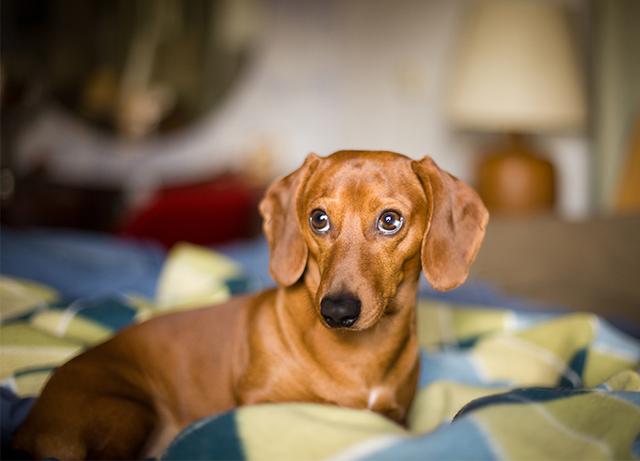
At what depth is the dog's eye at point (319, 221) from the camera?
1298mm

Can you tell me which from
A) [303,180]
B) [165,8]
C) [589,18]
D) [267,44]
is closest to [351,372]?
[303,180]

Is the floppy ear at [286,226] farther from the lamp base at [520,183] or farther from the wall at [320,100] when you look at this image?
the wall at [320,100]

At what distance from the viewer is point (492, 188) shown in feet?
11.6

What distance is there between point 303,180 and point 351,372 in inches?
16.1

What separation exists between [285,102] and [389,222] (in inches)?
155

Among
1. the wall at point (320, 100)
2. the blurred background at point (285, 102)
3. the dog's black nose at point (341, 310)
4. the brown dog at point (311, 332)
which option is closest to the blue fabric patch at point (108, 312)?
the brown dog at point (311, 332)

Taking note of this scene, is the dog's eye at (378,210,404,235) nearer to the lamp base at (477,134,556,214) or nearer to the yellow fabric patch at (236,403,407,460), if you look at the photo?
the yellow fabric patch at (236,403,407,460)

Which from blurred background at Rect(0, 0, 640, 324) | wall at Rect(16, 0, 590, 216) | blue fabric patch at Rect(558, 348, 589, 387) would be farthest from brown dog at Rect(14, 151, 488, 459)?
wall at Rect(16, 0, 590, 216)

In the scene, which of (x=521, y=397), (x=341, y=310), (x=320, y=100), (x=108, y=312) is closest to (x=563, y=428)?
(x=521, y=397)

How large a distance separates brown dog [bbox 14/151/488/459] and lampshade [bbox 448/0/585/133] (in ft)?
7.00

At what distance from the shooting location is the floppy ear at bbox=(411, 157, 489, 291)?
1.30 meters

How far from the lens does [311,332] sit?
4.52ft

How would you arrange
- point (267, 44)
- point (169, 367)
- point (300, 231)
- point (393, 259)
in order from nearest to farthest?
point (393, 259), point (300, 231), point (169, 367), point (267, 44)

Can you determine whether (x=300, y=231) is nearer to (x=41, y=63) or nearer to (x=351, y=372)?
(x=351, y=372)
